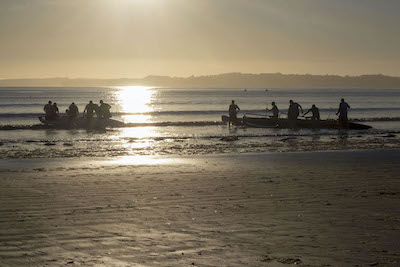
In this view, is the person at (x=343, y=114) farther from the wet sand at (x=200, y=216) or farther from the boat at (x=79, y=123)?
the wet sand at (x=200, y=216)

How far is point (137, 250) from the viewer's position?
648 centimetres

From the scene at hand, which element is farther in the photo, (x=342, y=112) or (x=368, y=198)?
(x=342, y=112)

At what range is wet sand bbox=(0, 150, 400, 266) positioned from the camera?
6285 mm

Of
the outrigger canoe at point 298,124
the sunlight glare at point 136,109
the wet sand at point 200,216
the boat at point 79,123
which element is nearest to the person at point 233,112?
the outrigger canoe at point 298,124

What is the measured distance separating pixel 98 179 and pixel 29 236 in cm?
467

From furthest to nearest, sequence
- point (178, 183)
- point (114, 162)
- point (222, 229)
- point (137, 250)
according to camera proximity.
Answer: point (114, 162) < point (178, 183) < point (222, 229) < point (137, 250)

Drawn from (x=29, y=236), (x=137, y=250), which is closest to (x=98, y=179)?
(x=29, y=236)

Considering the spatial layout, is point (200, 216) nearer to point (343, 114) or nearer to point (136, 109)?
point (343, 114)

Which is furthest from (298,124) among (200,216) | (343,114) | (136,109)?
(136,109)

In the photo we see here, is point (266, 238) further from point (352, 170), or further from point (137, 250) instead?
point (352, 170)

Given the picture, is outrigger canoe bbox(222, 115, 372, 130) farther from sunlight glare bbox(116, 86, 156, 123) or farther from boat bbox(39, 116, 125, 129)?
sunlight glare bbox(116, 86, 156, 123)

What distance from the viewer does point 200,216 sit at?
26.8ft

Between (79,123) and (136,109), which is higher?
(136,109)

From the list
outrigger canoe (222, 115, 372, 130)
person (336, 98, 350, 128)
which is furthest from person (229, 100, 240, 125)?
person (336, 98, 350, 128)
